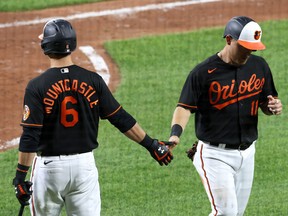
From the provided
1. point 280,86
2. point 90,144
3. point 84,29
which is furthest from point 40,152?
point 84,29

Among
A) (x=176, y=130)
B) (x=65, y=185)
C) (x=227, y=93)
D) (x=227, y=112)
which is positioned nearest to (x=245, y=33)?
(x=227, y=93)

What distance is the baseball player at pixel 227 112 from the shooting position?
701 cm

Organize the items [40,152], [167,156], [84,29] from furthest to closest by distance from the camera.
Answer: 1. [84,29]
2. [167,156]
3. [40,152]

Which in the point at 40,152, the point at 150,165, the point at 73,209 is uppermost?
the point at 40,152

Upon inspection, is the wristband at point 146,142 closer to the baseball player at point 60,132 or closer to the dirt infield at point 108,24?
the baseball player at point 60,132

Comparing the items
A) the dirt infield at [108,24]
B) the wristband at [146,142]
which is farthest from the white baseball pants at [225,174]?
the dirt infield at [108,24]

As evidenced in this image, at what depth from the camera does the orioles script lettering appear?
7.07 meters

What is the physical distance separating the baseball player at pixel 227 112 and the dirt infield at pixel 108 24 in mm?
5416

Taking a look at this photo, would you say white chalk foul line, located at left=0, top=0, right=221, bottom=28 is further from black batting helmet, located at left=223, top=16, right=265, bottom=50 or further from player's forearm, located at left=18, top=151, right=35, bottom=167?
player's forearm, located at left=18, top=151, right=35, bottom=167

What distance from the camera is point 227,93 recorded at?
7.07m

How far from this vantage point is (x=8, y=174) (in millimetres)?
9734

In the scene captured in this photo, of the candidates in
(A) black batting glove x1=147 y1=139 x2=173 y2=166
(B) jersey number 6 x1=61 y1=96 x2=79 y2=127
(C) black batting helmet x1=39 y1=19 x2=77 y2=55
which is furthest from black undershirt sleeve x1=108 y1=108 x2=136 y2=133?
(C) black batting helmet x1=39 y1=19 x2=77 y2=55

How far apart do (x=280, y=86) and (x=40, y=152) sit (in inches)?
248

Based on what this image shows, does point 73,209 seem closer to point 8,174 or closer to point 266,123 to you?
point 8,174
